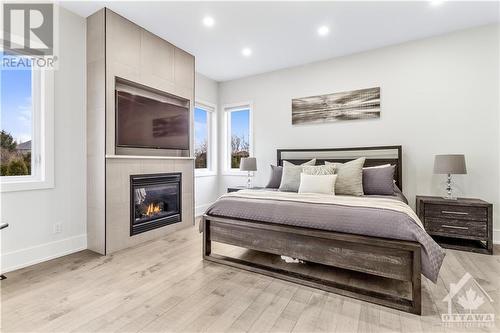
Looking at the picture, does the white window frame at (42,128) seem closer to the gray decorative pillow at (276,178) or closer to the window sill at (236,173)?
the gray decorative pillow at (276,178)

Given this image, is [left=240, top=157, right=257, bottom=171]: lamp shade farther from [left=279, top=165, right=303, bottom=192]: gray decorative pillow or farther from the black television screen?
the black television screen

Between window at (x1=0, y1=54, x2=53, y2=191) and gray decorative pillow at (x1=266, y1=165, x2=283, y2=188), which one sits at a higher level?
window at (x1=0, y1=54, x2=53, y2=191)

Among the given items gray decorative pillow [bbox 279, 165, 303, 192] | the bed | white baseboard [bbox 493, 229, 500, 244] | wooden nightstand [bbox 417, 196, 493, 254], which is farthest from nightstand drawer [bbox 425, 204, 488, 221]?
gray decorative pillow [bbox 279, 165, 303, 192]

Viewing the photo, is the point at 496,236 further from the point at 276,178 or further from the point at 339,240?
the point at 276,178

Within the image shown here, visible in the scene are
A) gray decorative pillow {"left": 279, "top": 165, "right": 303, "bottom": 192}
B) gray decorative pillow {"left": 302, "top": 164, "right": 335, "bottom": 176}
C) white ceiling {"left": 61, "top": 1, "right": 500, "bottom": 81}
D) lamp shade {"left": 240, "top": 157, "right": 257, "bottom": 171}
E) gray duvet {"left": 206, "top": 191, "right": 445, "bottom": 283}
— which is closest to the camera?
gray duvet {"left": 206, "top": 191, "right": 445, "bottom": 283}

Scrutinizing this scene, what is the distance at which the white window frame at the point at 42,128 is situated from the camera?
2.71 meters

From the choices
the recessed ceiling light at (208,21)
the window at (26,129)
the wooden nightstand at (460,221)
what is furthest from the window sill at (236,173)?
the window at (26,129)

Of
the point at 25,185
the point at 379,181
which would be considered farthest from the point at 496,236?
the point at 25,185

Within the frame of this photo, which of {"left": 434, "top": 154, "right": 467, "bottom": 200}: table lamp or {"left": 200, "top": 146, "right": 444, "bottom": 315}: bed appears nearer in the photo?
{"left": 200, "top": 146, "right": 444, "bottom": 315}: bed

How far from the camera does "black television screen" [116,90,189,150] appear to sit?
123 inches

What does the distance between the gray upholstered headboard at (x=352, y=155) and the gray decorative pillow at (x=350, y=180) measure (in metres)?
0.72

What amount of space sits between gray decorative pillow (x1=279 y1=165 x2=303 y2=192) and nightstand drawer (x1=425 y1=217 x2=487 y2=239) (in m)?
1.71

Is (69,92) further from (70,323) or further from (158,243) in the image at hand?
(70,323)

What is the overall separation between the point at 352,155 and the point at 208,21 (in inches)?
115
